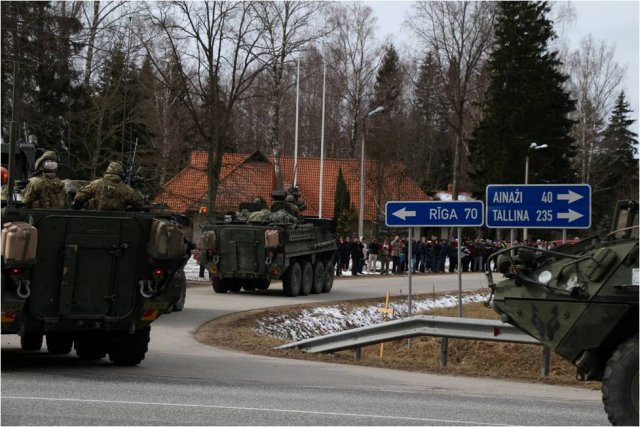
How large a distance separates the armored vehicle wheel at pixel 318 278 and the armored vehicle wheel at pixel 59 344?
1397cm

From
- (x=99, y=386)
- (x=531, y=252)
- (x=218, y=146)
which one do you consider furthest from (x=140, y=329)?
(x=218, y=146)

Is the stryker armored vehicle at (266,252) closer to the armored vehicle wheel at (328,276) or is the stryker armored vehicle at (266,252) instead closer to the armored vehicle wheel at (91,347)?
the armored vehicle wheel at (328,276)

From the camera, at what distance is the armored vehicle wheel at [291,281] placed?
1051 inches

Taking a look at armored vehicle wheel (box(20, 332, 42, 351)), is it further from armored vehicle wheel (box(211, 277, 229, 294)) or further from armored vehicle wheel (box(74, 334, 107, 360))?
armored vehicle wheel (box(211, 277, 229, 294))

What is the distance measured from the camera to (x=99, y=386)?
11.3 metres

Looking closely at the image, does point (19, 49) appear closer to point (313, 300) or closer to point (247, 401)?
point (313, 300)

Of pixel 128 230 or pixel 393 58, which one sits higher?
pixel 393 58

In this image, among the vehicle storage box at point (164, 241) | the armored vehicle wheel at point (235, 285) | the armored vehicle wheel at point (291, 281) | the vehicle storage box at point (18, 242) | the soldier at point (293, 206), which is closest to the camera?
the vehicle storage box at point (18, 242)

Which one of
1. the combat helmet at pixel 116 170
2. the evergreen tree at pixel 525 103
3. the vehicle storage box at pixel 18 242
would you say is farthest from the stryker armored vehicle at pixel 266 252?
the evergreen tree at pixel 525 103

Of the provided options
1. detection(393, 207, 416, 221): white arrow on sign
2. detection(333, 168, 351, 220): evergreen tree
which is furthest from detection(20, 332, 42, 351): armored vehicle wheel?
detection(333, 168, 351, 220): evergreen tree

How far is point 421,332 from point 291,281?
12085mm

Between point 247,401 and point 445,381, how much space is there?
363cm

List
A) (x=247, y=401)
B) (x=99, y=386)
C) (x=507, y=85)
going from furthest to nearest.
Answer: (x=507, y=85), (x=99, y=386), (x=247, y=401)

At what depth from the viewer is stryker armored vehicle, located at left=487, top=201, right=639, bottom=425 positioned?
8070 mm
